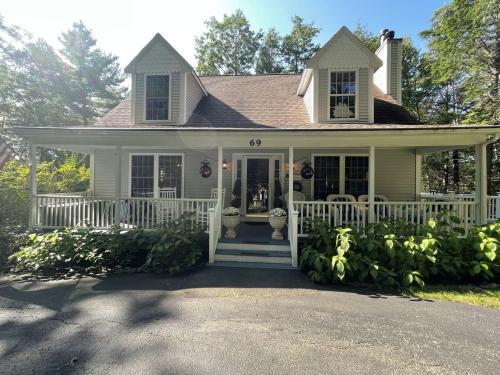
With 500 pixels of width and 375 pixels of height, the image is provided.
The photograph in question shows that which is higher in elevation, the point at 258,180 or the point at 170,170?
the point at 170,170

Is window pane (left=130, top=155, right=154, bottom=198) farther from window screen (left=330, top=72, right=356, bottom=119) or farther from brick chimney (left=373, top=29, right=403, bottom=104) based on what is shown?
brick chimney (left=373, top=29, right=403, bottom=104)

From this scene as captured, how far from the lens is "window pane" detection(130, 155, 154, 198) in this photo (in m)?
9.55

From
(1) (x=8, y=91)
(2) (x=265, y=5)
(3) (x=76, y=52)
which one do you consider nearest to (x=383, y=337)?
(2) (x=265, y=5)

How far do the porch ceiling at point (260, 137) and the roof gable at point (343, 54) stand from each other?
10.6ft

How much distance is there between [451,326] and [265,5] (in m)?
13.8

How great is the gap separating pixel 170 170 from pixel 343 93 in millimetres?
6544

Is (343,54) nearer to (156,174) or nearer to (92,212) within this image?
(156,174)

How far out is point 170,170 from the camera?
9578 millimetres

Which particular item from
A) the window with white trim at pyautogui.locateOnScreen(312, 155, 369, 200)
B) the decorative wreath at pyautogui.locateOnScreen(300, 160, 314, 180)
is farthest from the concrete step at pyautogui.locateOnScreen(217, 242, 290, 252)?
the window with white trim at pyautogui.locateOnScreen(312, 155, 369, 200)

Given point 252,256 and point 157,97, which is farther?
point 157,97

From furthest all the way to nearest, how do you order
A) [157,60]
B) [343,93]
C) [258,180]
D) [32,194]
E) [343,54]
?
[258,180], [157,60], [343,93], [343,54], [32,194]

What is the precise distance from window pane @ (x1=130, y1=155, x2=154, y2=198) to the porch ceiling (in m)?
2.58

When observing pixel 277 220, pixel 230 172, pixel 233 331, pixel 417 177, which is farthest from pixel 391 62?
pixel 233 331

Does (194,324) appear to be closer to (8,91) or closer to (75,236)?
(75,236)
